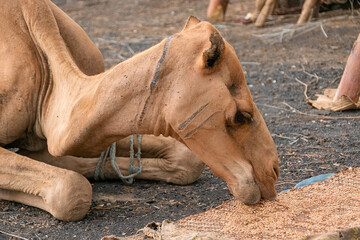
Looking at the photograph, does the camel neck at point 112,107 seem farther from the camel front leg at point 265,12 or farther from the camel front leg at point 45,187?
the camel front leg at point 265,12

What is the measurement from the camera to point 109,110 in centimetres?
310

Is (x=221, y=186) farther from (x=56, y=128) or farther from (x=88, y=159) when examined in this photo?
(x=56, y=128)

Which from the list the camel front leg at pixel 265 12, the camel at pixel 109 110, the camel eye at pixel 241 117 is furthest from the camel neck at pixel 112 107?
the camel front leg at pixel 265 12

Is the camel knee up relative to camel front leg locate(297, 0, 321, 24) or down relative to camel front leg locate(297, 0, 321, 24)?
up

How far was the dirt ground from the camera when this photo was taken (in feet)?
11.5

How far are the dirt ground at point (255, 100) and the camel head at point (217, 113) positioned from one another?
0.59 m

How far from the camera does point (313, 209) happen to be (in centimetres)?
324

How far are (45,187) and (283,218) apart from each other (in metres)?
1.28

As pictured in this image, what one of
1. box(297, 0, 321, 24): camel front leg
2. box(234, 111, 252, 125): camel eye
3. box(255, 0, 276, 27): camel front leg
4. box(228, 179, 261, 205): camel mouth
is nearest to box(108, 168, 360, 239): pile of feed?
box(228, 179, 261, 205): camel mouth

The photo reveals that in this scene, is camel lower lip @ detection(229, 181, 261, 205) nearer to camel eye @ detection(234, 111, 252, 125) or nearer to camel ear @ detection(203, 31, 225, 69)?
camel eye @ detection(234, 111, 252, 125)

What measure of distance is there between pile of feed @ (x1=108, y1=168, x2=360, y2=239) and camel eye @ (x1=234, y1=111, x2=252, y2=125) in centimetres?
48

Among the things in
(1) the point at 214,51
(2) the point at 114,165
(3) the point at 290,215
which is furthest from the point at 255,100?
(1) the point at 214,51

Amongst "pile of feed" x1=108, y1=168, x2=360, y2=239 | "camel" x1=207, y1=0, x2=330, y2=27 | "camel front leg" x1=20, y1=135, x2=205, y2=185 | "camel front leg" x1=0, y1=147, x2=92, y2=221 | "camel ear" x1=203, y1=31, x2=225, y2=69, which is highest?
"camel ear" x1=203, y1=31, x2=225, y2=69

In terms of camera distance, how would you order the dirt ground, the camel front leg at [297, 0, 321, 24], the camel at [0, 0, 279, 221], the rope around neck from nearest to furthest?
the camel at [0, 0, 279, 221] < the dirt ground < the rope around neck < the camel front leg at [297, 0, 321, 24]
